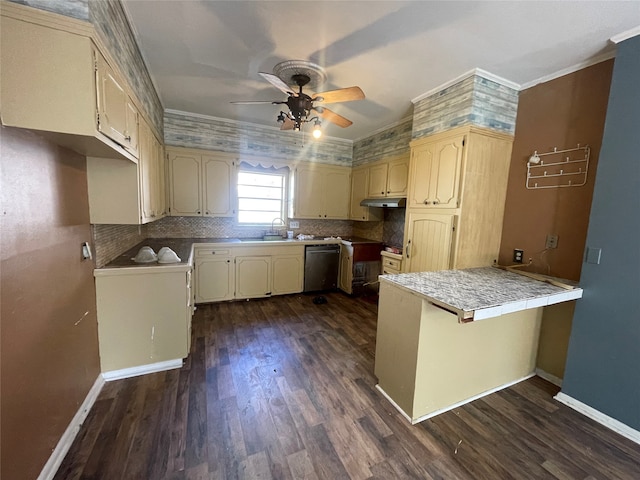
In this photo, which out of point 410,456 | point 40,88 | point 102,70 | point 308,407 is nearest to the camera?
point 40,88

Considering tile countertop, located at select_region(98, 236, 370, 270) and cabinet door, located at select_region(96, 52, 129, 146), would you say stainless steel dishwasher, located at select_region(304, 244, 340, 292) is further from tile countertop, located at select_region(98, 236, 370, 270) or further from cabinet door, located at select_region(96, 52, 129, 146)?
cabinet door, located at select_region(96, 52, 129, 146)

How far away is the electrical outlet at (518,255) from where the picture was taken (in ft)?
8.11

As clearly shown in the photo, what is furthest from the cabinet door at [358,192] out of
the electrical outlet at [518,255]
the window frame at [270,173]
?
the electrical outlet at [518,255]

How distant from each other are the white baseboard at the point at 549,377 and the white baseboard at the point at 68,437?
3562 mm

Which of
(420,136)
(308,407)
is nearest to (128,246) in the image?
(308,407)

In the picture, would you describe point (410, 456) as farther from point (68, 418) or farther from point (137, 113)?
point (137, 113)

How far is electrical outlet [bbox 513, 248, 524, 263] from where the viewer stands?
8.11 ft

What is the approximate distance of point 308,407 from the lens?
1.86m

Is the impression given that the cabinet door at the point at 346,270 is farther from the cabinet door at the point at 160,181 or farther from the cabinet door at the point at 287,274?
the cabinet door at the point at 160,181

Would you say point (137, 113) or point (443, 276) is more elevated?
point (137, 113)

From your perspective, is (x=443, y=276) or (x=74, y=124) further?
(x=443, y=276)

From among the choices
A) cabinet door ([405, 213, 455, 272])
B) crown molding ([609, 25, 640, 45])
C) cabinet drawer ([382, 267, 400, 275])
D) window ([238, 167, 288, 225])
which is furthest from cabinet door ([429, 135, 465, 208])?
window ([238, 167, 288, 225])

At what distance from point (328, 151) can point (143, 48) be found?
2992mm

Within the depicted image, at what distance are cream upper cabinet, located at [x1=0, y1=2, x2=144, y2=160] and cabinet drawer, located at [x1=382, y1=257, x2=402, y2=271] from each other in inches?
128
